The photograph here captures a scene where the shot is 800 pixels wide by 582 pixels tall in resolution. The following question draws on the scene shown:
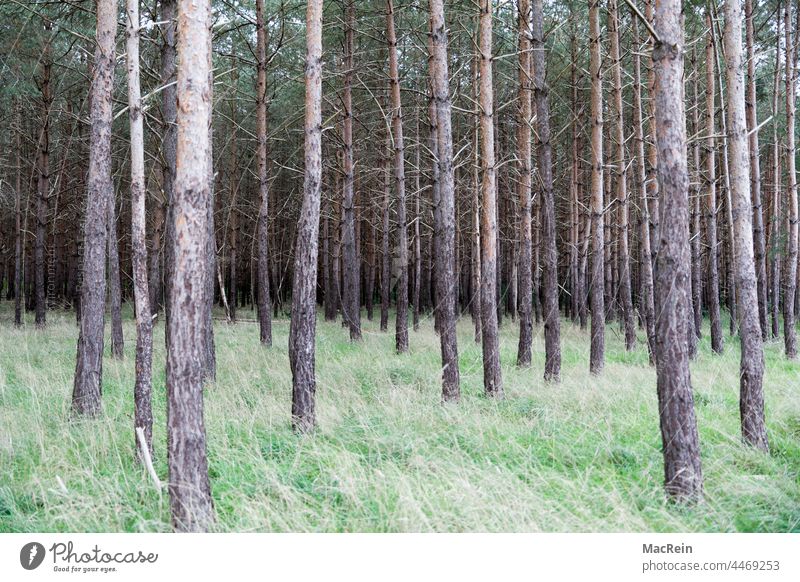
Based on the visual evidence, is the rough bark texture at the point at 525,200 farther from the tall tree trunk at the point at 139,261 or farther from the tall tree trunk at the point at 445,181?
the tall tree trunk at the point at 139,261

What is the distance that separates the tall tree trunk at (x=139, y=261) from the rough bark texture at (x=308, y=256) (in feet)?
4.69

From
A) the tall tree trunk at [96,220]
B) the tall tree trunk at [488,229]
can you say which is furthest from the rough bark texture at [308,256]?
the tall tree trunk at [488,229]

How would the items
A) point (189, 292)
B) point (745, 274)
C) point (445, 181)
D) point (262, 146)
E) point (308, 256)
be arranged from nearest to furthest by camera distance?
point (189, 292), point (745, 274), point (308, 256), point (445, 181), point (262, 146)

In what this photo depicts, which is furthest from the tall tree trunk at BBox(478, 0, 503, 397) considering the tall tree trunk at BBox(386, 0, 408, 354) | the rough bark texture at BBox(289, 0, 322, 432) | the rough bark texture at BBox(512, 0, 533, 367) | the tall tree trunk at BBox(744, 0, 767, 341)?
the tall tree trunk at BBox(744, 0, 767, 341)

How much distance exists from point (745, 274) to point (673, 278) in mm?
2032

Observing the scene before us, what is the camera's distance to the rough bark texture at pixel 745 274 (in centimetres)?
585

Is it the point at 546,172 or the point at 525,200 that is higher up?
the point at 546,172

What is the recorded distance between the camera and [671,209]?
14.8 feet

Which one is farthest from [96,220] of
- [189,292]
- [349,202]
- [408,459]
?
[349,202]

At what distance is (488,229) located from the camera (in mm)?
8297
